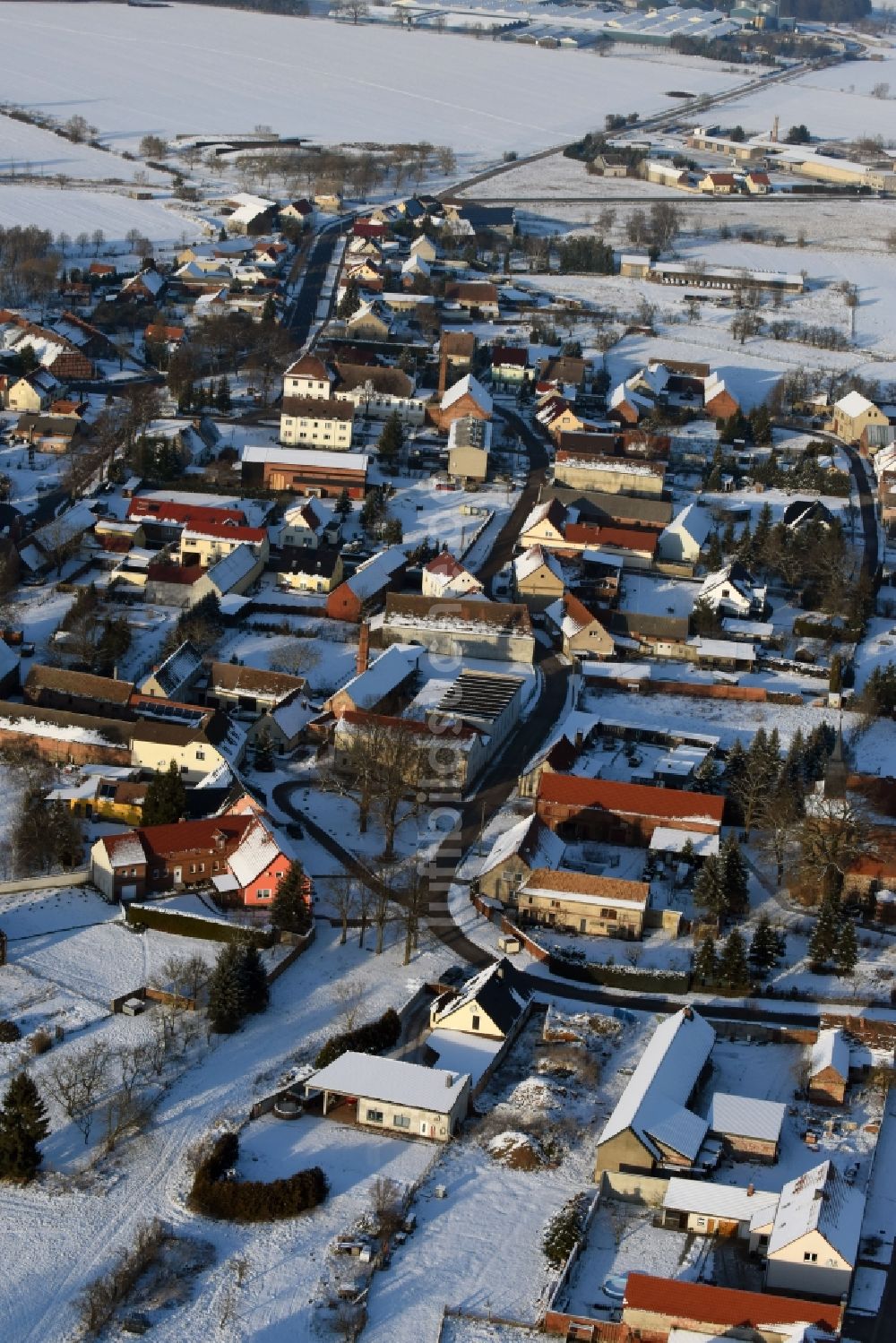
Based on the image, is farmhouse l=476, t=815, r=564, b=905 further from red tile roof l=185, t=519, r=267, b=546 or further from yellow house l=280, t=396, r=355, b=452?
yellow house l=280, t=396, r=355, b=452

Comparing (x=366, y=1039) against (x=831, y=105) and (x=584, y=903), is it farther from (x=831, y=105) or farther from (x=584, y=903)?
(x=831, y=105)

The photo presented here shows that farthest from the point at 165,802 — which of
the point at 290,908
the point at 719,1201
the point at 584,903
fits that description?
the point at 719,1201

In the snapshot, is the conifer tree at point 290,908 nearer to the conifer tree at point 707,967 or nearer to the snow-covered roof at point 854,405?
the conifer tree at point 707,967

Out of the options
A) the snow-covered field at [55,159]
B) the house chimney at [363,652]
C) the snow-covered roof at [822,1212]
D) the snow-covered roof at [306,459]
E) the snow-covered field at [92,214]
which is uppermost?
the snow-covered field at [55,159]

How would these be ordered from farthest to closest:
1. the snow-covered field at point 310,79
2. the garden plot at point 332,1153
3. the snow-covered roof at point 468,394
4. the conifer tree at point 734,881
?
the snow-covered field at point 310,79 → the snow-covered roof at point 468,394 → the conifer tree at point 734,881 → the garden plot at point 332,1153

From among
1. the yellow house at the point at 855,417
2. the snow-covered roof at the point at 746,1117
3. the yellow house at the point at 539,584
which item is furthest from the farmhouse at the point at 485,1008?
the yellow house at the point at 855,417

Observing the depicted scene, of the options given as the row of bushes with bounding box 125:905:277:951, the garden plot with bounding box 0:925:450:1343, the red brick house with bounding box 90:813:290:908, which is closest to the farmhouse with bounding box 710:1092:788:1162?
the garden plot with bounding box 0:925:450:1343
